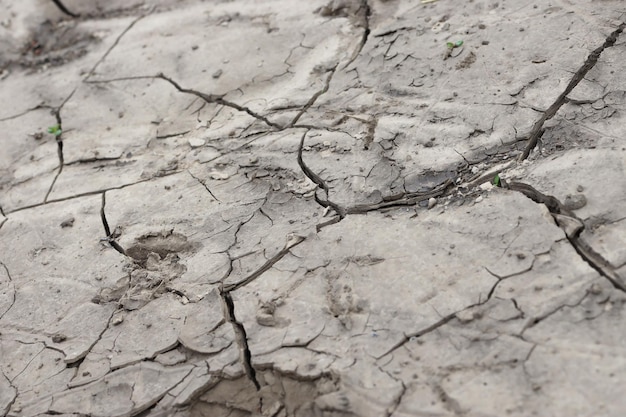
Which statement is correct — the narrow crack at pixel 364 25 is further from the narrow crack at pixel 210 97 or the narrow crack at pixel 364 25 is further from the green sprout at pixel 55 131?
the green sprout at pixel 55 131

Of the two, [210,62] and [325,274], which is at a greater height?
[210,62]

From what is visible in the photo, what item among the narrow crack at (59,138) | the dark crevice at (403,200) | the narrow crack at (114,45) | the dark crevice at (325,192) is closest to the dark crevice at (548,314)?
the dark crevice at (403,200)

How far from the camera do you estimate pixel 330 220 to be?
2.94 meters

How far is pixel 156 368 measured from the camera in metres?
2.60

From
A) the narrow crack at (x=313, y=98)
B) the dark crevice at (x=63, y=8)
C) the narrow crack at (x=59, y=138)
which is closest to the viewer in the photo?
the narrow crack at (x=313, y=98)

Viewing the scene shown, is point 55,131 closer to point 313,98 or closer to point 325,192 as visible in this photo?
point 313,98

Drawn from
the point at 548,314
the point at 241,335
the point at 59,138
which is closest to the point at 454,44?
the point at 548,314

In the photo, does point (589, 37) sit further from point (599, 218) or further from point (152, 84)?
point (152, 84)

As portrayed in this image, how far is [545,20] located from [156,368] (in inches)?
99.5

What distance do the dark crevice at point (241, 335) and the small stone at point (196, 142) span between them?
3.48 ft

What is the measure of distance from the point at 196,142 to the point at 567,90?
185 centimetres

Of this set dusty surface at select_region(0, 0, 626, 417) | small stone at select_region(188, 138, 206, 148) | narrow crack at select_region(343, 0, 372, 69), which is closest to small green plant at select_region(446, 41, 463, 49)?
dusty surface at select_region(0, 0, 626, 417)

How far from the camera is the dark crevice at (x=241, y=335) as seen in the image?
249 centimetres

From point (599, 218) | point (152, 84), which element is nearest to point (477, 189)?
point (599, 218)
